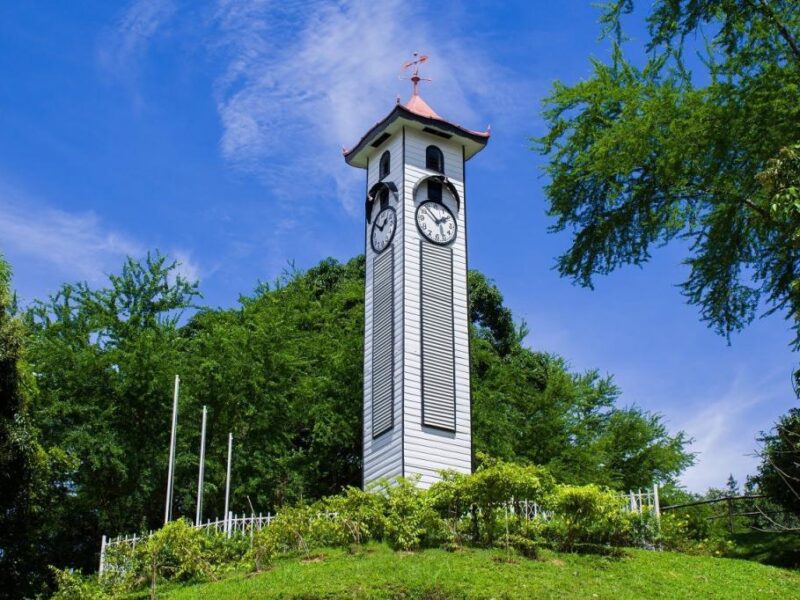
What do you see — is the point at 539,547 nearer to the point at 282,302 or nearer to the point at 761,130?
the point at 761,130

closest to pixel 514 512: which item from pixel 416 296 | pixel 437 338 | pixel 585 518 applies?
pixel 585 518

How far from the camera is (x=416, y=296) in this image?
68.6ft

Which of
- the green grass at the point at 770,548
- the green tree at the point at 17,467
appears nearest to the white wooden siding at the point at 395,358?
the green tree at the point at 17,467

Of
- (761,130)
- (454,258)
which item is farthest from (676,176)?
(454,258)

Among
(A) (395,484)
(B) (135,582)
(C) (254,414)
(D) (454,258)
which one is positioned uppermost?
(D) (454,258)

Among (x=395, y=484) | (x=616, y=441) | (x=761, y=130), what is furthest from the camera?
(x=616, y=441)

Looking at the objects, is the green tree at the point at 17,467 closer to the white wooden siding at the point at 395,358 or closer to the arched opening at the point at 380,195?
the white wooden siding at the point at 395,358

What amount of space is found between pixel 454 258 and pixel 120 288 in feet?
26.9

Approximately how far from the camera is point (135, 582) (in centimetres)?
1606

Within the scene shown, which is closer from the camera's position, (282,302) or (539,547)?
(539,547)

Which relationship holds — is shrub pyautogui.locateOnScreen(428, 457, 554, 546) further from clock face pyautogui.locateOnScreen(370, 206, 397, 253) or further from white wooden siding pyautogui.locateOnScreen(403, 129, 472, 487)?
clock face pyautogui.locateOnScreen(370, 206, 397, 253)

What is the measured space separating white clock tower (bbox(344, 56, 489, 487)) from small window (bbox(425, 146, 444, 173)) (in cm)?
3

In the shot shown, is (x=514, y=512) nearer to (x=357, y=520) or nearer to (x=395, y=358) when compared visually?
(x=357, y=520)

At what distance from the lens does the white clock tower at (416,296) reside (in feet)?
65.4
